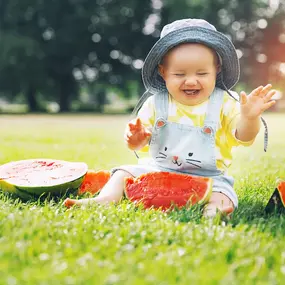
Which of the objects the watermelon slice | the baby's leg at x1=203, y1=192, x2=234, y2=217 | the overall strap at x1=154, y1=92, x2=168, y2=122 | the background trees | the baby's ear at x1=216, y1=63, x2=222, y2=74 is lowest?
the background trees

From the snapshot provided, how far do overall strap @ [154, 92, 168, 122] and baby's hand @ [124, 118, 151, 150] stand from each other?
0.20m

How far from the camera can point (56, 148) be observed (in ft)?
21.8

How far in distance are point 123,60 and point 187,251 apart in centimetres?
3169

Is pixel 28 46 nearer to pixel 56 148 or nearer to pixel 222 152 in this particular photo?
pixel 56 148

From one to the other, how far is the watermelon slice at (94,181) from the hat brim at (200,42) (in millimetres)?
708

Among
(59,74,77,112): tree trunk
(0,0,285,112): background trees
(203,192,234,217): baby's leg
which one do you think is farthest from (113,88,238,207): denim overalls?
(59,74,77,112): tree trunk

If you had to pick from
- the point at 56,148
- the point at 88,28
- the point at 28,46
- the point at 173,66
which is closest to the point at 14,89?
the point at 28,46

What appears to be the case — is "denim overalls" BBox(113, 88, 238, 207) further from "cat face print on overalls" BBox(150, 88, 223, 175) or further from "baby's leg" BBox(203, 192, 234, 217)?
"baby's leg" BBox(203, 192, 234, 217)

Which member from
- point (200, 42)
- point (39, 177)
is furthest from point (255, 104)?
point (39, 177)

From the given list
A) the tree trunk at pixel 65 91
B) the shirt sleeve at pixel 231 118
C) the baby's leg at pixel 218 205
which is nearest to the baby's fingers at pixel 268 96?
the shirt sleeve at pixel 231 118

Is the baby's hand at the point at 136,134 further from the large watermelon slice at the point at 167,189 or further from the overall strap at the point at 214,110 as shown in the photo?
the overall strap at the point at 214,110

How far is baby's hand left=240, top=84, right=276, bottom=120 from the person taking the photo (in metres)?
3.05

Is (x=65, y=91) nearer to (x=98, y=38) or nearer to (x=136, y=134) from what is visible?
(x=98, y=38)

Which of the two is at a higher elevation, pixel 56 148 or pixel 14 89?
pixel 56 148
